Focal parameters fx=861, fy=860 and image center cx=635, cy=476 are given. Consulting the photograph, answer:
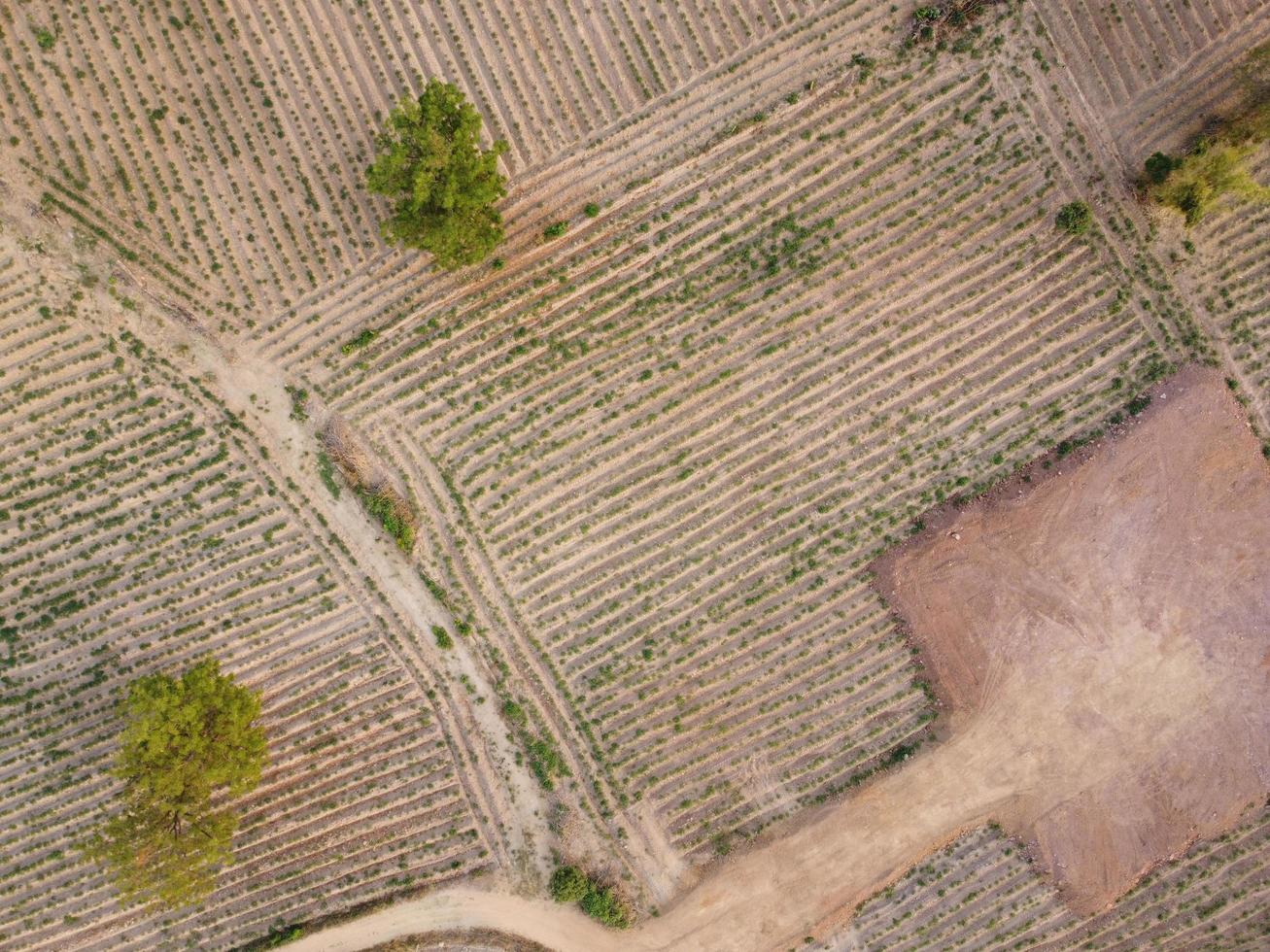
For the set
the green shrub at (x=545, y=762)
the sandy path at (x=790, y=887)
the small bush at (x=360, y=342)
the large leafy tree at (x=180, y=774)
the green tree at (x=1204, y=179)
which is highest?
the small bush at (x=360, y=342)

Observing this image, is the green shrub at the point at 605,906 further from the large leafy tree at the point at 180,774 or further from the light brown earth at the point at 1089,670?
the large leafy tree at the point at 180,774

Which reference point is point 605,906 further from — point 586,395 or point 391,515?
point 586,395

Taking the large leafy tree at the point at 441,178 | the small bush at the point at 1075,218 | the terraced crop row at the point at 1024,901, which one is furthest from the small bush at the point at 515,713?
the small bush at the point at 1075,218

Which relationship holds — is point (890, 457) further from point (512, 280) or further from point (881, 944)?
point (881, 944)

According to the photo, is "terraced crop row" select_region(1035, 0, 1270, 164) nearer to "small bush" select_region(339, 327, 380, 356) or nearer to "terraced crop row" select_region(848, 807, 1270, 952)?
"terraced crop row" select_region(848, 807, 1270, 952)

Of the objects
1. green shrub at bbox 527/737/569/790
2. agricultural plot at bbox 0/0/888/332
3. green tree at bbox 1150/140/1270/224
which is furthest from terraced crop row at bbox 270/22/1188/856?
agricultural plot at bbox 0/0/888/332

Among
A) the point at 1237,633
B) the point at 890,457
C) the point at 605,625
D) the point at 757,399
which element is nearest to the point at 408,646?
the point at 605,625
